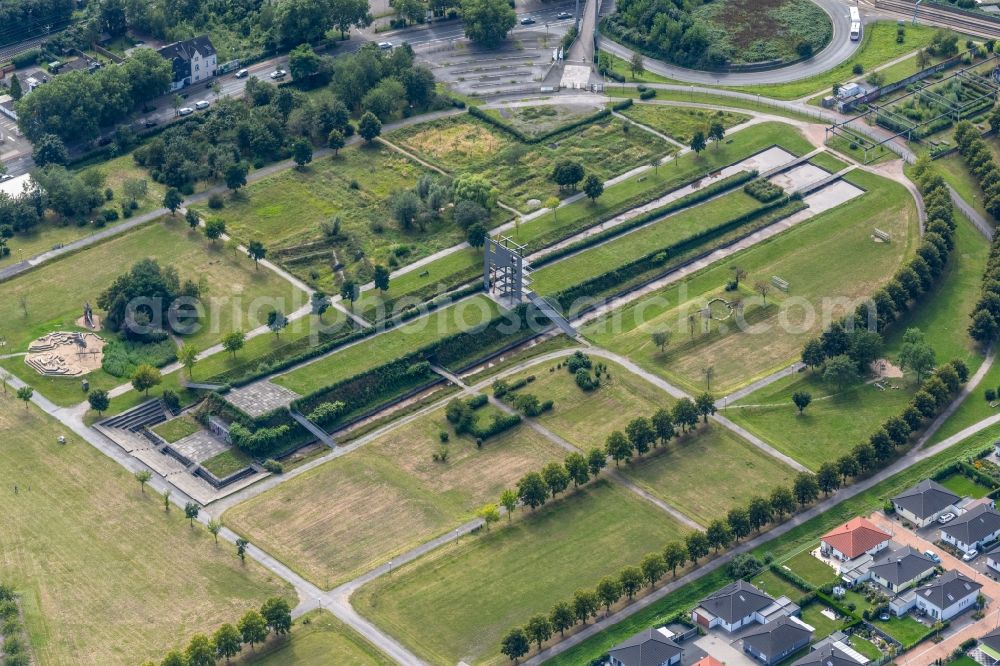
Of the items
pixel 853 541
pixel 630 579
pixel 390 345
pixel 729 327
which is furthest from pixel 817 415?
pixel 390 345

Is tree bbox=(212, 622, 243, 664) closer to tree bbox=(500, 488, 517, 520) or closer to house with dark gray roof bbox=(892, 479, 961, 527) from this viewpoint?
tree bbox=(500, 488, 517, 520)

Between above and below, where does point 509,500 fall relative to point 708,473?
above

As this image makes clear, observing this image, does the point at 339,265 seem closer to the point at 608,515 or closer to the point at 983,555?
the point at 608,515

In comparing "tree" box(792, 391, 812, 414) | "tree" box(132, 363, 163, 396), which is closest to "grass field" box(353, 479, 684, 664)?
"tree" box(792, 391, 812, 414)

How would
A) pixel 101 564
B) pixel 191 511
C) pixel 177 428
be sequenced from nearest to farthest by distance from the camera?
pixel 101 564 → pixel 191 511 → pixel 177 428

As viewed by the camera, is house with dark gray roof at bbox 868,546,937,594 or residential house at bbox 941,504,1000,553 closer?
house with dark gray roof at bbox 868,546,937,594

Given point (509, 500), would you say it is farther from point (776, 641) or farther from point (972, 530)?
point (972, 530)

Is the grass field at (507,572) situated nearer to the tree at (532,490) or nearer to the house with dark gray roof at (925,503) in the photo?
the tree at (532,490)
